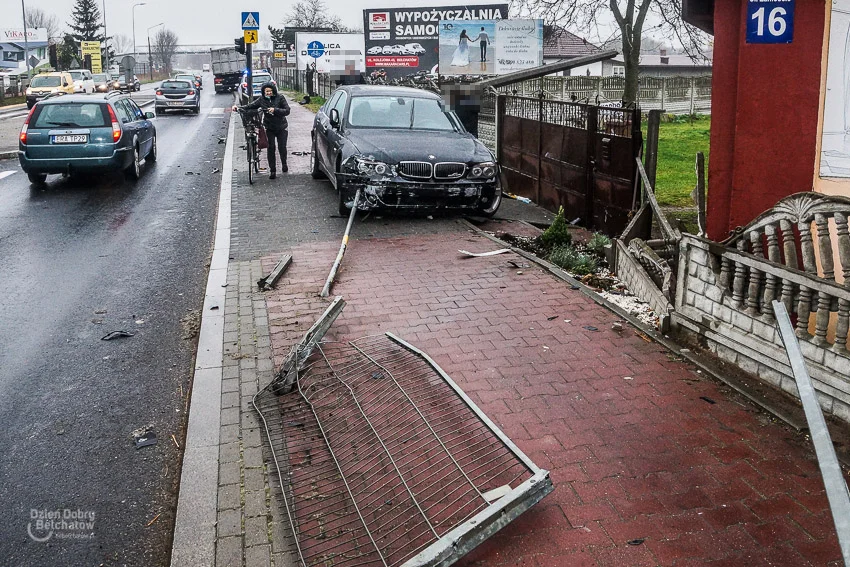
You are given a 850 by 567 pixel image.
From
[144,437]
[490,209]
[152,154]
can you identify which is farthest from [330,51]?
[144,437]

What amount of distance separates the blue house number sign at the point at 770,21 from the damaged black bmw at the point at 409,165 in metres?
5.68

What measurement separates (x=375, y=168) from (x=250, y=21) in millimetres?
11186

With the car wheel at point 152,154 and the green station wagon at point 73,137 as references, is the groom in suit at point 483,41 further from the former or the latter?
the green station wagon at point 73,137

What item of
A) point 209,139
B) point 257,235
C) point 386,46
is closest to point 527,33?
point 209,139

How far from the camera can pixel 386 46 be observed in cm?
4956

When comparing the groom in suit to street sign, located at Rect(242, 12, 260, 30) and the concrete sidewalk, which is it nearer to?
street sign, located at Rect(242, 12, 260, 30)

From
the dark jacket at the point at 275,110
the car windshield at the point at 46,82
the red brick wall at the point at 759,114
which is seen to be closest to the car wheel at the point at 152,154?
the dark jacket at the point at 275,110

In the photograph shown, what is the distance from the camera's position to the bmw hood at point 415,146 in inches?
443

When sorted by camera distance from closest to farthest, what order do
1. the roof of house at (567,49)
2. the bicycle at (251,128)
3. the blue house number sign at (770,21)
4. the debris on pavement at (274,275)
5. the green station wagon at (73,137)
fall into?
the blue house number sign at (770,21) < the debris on pavement at (274,275) < the green station wagon at (73,137) < the bicycle at (251,128) < the roof of house at (567,49)

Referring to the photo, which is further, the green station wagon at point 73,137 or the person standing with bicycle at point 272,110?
the person standing with bicycle at point 272,110

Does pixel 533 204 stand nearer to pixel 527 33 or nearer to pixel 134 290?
pixel 134 290

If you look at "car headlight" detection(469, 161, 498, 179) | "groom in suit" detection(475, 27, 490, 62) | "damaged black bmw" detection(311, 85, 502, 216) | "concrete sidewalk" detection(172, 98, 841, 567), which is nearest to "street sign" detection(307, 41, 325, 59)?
"groom in suit" detection(475, 27, 490, 62)

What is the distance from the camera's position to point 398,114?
1284 centimetres

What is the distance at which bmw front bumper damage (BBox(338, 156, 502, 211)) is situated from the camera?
11.2 metres
